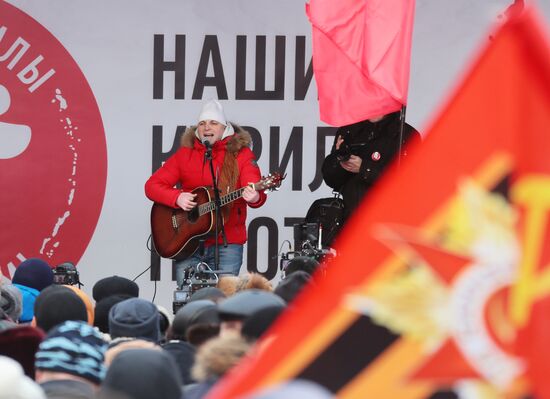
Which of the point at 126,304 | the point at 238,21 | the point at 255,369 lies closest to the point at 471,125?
the point at 255,369

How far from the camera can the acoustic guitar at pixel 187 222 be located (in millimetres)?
9430

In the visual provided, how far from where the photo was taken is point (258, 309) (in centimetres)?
367

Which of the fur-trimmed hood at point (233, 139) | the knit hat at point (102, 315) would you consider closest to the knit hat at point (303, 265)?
the knit hat at point (102, 315)

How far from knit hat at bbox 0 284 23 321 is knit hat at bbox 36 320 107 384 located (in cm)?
271

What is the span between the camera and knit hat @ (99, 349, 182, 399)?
3484 mm

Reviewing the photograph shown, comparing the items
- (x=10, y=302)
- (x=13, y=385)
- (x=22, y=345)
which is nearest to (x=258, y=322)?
(x=13, y=385)

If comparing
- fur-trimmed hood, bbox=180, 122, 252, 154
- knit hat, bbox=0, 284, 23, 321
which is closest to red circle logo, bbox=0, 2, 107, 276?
fur-trimmed hood, bbox=180, 122, 252, 154

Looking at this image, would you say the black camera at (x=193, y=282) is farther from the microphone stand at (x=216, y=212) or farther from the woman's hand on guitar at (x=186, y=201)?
the woman's hand on guitar at (x=186, y=201)

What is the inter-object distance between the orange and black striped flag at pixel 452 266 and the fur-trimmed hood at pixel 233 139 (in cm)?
753

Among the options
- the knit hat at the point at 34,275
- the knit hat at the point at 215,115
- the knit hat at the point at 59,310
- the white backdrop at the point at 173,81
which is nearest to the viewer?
the knit hat at the point at 59,310

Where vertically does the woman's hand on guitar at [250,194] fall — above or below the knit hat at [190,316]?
above

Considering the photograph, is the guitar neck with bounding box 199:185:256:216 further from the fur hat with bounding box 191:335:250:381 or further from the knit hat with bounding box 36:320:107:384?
the fur hat with bounding box 191:335:250:381

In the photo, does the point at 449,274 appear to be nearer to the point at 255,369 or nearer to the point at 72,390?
the point at 255,369

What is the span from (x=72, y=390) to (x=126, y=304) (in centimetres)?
145
